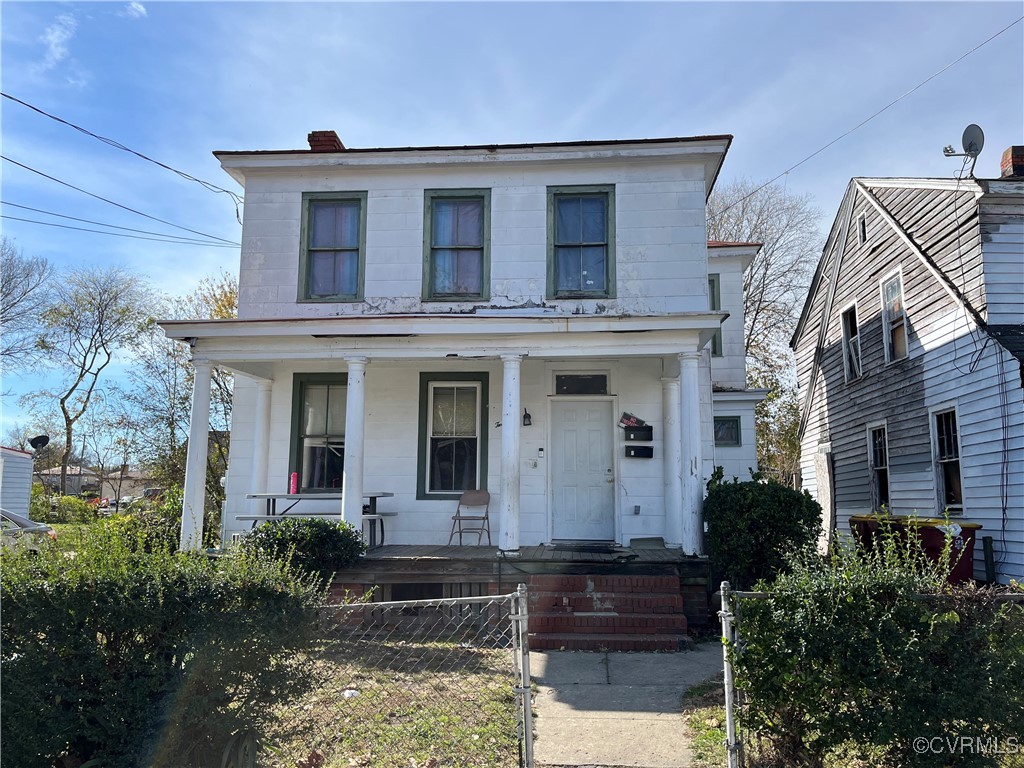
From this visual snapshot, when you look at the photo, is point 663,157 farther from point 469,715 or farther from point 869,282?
point 469,715

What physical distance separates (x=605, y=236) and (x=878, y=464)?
26.3 feet

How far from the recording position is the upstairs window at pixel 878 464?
14.2 metres

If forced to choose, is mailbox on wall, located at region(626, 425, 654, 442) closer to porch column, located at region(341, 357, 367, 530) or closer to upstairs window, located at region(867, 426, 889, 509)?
porch column, located at region(341, 357, 367, 530)

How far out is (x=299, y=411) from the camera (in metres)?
11.1

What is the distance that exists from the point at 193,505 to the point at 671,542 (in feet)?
21.4

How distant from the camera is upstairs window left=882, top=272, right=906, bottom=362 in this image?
13.4m

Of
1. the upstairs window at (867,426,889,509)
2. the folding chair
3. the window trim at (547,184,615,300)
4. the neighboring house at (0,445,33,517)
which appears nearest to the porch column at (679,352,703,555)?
the window trim at (547,184,615,300)

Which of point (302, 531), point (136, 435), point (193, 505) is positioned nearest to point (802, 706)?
point (302, 531)

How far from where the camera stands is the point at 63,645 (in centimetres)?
359

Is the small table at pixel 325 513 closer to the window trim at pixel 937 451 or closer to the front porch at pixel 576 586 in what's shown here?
the front porch at pixel 576 586

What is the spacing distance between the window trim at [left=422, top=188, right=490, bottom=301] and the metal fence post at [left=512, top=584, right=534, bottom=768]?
22.3ft

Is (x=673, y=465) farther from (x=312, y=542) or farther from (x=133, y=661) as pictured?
(x=133, y=661)

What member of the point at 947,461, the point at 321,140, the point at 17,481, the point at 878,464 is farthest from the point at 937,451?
the point at 17,481

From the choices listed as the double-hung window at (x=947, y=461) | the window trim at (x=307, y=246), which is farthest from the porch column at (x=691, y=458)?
the double-hung window at (x=947, y=461)
